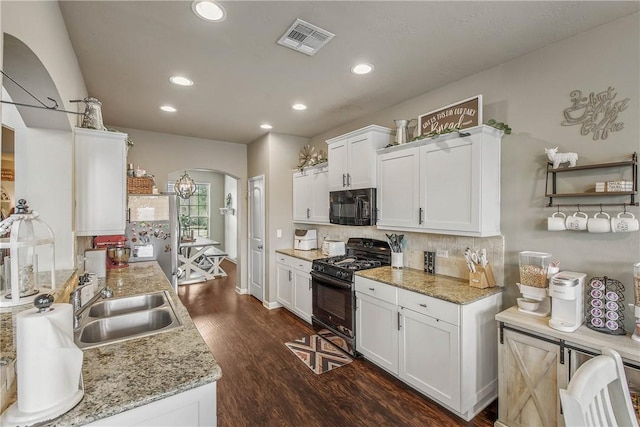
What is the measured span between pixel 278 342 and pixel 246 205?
2.79 m

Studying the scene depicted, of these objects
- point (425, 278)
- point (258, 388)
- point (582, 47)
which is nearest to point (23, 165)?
point (258, 388)

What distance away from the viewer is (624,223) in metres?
1.81

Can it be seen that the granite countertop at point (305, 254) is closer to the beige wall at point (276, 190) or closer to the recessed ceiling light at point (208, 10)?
the beige wall at point (276, 190)

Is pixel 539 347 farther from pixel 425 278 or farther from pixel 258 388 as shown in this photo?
pixel 258 388

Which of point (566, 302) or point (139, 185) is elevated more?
point (139, 185)

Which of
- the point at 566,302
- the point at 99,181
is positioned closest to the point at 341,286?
the point at 566,302

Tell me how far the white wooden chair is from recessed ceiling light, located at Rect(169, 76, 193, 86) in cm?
323

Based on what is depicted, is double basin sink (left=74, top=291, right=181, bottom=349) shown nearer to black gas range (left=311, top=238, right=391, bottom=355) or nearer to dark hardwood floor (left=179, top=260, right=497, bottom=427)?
dark hardwood floor (left=179, top=260, right=497, bottom=427)

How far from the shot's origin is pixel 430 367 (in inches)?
91.6

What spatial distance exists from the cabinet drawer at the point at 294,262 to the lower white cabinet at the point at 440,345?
1.31 m

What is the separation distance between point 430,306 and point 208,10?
2.56m

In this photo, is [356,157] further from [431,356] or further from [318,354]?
[318,354]

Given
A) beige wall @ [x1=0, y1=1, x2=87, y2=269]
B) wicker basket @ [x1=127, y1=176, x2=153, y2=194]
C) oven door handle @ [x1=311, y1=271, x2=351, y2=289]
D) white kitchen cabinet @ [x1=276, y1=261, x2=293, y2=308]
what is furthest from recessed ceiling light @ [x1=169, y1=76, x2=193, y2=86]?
white kitchen cabinet @ [x1=276, y1=261, x2=293, y2=308]

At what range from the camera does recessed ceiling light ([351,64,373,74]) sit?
249 cm
